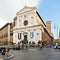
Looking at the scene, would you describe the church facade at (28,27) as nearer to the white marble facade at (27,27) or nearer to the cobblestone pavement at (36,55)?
the white marble facade at (27,27)

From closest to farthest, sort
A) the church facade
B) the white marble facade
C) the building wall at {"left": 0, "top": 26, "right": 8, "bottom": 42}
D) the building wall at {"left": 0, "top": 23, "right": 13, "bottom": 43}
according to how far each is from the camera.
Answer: the church facade → the white marble facade → the building wall at {"left": 0, "top": 23, "right": 13, "bottom": 43} → the building wall at {"left": 0, "top": 26, "right": 8, "bottom": 42}

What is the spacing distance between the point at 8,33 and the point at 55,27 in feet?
117

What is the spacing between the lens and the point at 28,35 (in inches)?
3989

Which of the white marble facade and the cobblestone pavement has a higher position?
the white marble facade

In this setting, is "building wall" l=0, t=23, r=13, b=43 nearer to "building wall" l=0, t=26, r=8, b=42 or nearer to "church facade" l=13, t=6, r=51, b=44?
"building wall" l=0, t=26, r=8, b=42

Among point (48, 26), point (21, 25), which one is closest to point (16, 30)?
point (21, 25)

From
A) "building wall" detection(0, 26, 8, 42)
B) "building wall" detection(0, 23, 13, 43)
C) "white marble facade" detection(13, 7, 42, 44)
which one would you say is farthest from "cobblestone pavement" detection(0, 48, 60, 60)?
"building wall" detection(0, 26, 8, 42)

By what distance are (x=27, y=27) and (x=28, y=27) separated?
77 cm

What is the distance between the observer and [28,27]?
102 metres

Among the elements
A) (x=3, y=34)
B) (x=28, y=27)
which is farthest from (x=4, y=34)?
(x=28, y=27)

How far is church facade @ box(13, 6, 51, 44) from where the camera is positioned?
319 ft

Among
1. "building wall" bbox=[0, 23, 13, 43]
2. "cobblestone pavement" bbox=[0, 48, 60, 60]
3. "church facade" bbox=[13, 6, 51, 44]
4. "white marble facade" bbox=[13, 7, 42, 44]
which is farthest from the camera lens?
"building wall" bbox=[0, 23, 13, 43]

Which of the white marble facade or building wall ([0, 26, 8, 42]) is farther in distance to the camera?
building wall ([0, 26, 8, 42])

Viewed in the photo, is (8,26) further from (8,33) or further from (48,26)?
(48,26)
